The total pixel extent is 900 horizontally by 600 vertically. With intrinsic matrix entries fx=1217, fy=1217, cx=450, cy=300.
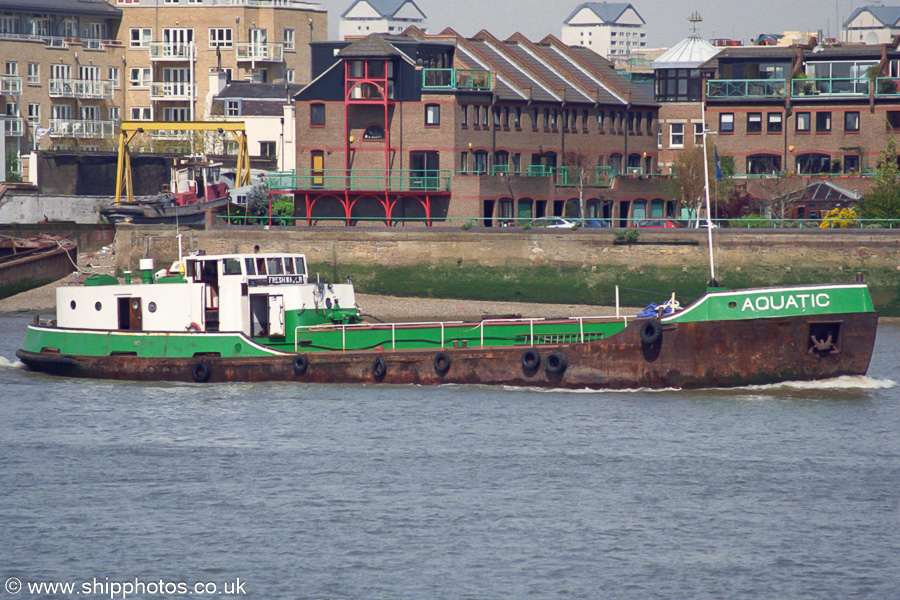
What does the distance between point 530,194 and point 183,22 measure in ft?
124

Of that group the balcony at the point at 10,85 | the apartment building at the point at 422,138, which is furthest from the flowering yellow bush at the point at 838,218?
the balcony at the point at 10,85

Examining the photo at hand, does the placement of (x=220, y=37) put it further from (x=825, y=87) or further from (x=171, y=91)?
(x=825, y=87)

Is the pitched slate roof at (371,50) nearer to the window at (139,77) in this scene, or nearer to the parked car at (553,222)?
the parked car at (553,222)

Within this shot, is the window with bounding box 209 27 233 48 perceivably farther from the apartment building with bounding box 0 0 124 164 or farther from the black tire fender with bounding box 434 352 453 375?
the black tire fender with bounding box 434 352 453 375

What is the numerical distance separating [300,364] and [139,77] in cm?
6084

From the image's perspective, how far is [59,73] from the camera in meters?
78.1

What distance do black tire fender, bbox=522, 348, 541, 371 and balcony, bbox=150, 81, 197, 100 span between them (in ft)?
195

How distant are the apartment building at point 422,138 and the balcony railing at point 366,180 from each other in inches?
2.0

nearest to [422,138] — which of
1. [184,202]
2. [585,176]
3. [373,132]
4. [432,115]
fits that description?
[432,115]

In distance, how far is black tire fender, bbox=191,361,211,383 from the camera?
29.0 m

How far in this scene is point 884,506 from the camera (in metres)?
19.2

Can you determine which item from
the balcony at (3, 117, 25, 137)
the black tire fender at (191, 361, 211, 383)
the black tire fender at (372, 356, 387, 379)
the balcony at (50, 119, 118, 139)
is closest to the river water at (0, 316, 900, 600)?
the black tire fender at (372, 356, 387, 379)

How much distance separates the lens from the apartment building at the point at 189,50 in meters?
83.1

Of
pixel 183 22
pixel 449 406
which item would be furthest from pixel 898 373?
pixel 183 22
